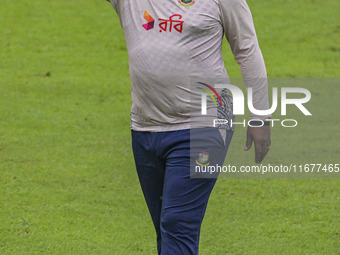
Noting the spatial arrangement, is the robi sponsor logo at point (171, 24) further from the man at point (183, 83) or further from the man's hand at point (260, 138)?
the man's hand at point (260, 138)

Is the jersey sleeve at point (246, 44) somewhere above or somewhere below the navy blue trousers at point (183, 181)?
above

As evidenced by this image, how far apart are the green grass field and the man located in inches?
74.2

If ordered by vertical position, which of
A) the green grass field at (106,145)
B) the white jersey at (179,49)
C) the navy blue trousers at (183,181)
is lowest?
the green grass field at (106,145)

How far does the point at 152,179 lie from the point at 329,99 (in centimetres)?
659

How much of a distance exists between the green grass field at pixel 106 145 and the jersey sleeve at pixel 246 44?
2.09m

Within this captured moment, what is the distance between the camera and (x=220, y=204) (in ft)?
21.8

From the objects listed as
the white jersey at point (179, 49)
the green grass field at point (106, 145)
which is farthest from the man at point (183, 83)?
the green grass field at point (106, 145)

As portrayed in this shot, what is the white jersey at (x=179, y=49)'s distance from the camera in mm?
3701

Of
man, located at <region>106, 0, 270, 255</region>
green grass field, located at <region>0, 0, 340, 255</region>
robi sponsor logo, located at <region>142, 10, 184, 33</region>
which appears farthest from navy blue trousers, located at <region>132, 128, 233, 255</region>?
green grass field, located at <region>0, 0, 340, 255</region>

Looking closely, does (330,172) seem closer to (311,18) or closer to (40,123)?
(40,123)

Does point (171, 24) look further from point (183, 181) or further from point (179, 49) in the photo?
point (183, 181)

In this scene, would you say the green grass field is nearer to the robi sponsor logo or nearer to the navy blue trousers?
the navy blue trousers

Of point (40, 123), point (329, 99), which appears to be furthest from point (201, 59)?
point (329, 99)

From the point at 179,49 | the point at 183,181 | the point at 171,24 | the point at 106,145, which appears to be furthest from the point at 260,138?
the point at 106,145
